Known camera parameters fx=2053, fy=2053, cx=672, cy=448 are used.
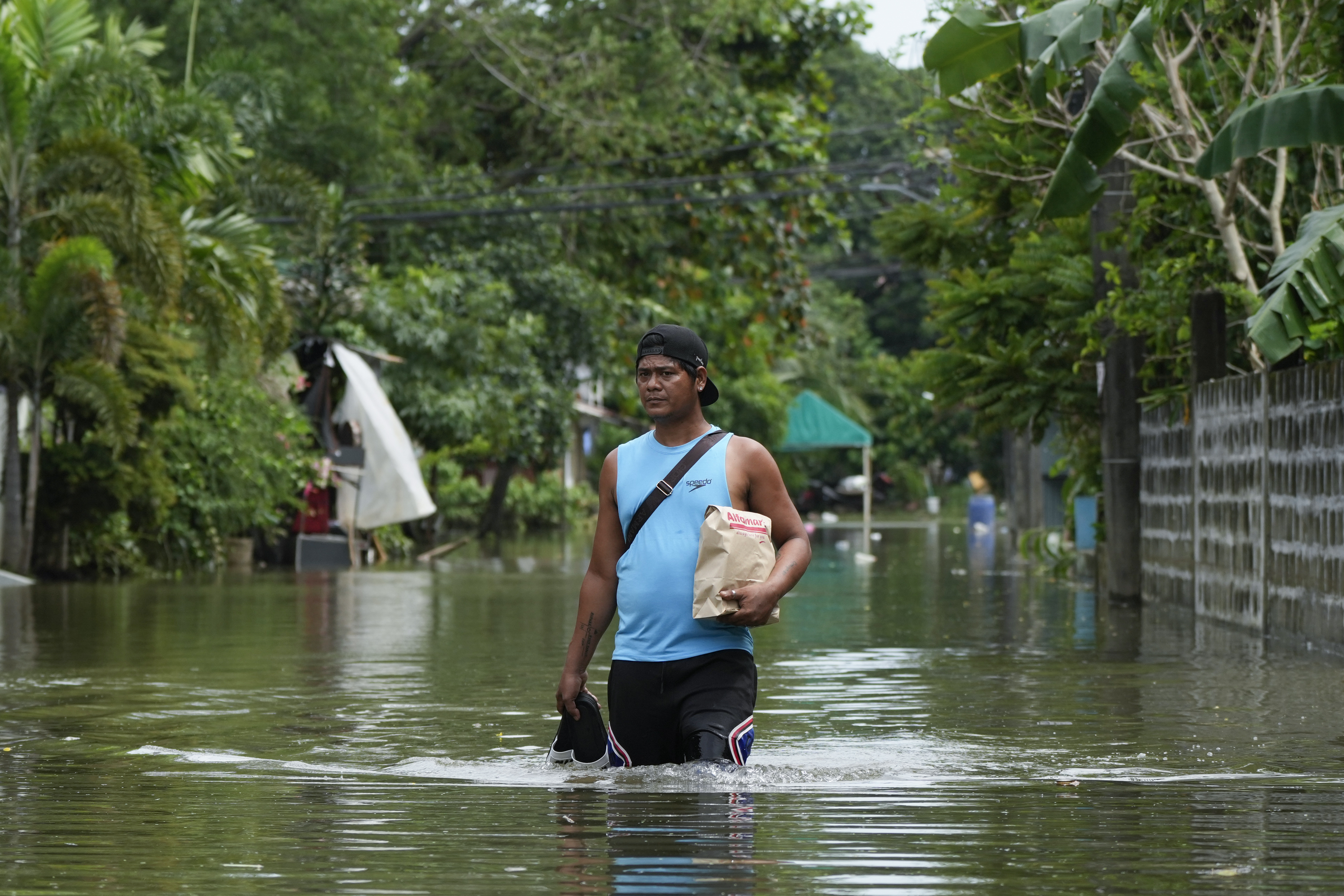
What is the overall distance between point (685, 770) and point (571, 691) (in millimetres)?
463

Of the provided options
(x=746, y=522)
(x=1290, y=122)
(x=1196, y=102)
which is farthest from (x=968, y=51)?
(x=746, y=522)

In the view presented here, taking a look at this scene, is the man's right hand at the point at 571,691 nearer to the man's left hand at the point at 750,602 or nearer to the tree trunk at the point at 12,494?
the man's left hand at the point at 750,602

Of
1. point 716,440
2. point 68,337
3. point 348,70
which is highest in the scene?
point 348,70

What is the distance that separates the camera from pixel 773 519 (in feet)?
22.2

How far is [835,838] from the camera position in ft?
19.4

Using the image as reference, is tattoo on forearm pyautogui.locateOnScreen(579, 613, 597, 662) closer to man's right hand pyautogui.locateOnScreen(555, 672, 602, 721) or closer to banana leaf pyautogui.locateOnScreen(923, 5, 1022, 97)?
man's right hand pyautogui.locateOnScreen(555, 672, 602, 721)

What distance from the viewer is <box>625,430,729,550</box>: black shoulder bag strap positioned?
668 cm

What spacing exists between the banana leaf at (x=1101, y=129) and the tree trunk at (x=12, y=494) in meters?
13.0

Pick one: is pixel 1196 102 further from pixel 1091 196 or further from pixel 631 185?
pixel 631 185

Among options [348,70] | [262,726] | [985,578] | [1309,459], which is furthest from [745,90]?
[262,726]

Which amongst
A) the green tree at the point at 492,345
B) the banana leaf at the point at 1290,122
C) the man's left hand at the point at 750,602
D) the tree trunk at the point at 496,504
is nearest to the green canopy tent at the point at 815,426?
the tree trunk at the point at 496,504

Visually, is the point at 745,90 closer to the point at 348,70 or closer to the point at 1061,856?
the point at 348,70

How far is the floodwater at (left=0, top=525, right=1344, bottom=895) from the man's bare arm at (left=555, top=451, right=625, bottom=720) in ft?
1.17

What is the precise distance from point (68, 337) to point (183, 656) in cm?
948
